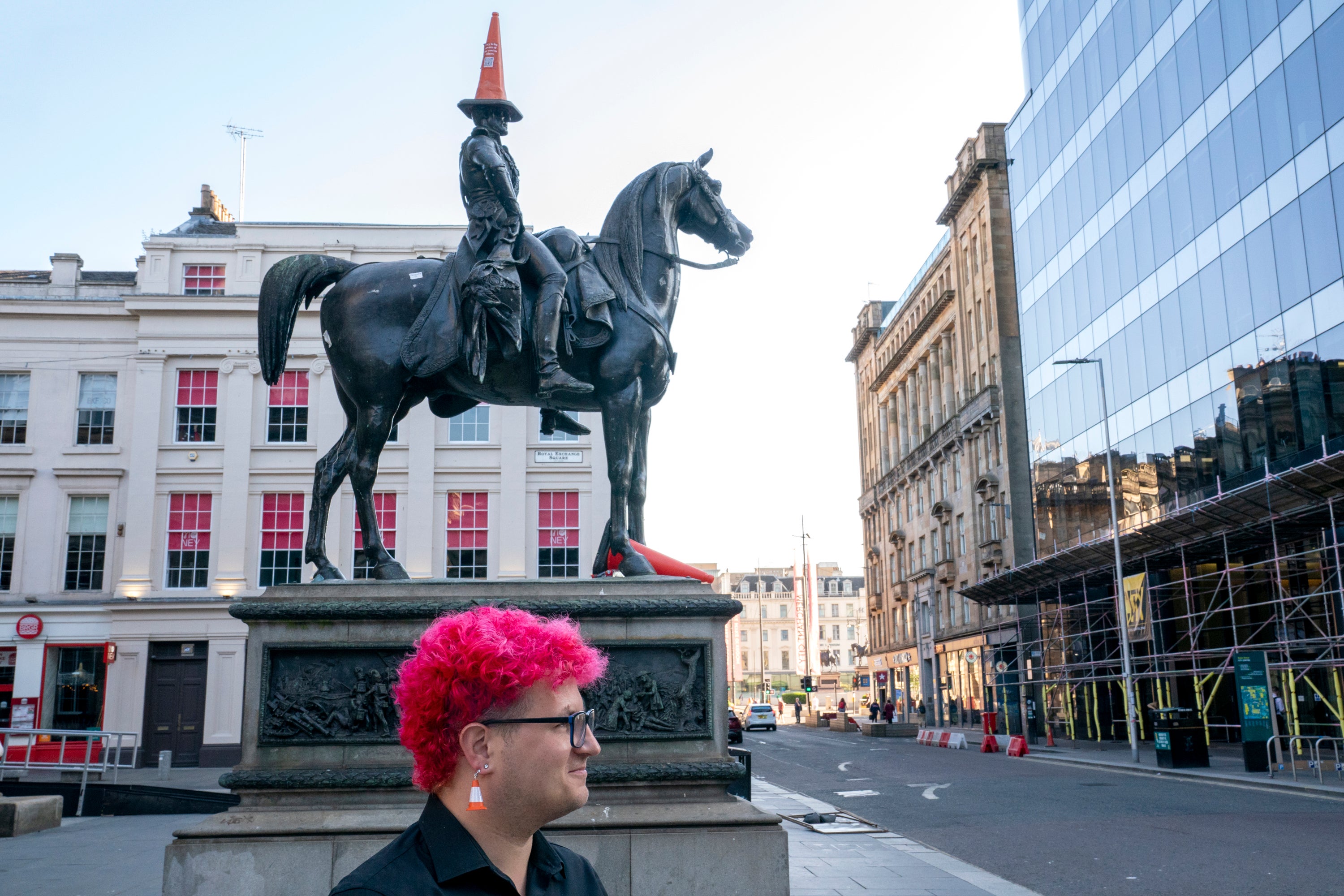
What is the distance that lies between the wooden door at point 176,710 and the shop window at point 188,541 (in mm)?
2305

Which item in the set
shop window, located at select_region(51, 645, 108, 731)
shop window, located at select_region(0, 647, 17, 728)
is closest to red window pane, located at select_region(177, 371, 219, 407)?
shop window, located at select_region(51, 645, 108, 731)

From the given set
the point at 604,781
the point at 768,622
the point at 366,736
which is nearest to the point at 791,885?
the point at 604,781

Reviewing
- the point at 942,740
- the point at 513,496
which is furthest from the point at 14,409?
the point at 942,740

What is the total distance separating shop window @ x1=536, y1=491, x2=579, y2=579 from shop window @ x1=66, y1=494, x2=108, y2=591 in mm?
12589

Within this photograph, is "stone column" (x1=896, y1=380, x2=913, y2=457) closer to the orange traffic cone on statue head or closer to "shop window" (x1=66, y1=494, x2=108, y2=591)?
"shop window" (x1=66, y1=494, x2=108, y2=591)

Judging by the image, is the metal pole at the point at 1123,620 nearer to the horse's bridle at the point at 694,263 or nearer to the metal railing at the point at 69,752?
the metal railing at the point at 69,752

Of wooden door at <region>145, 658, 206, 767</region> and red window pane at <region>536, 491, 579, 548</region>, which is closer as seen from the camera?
wooden door at <region>145, 658, 206, 767</region>

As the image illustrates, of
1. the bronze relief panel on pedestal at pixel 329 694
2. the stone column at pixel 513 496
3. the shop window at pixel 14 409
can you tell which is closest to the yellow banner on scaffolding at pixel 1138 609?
the stone column at pixel 513 496

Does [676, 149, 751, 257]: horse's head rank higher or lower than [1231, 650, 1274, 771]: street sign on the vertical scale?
higher

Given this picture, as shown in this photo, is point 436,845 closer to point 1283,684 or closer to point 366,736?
point 366,736

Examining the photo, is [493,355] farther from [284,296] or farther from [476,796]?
[476,796]

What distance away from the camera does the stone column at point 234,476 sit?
32.0 metres

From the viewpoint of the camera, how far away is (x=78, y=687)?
3159 centimetres

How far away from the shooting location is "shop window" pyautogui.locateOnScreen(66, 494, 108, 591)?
106 feet
